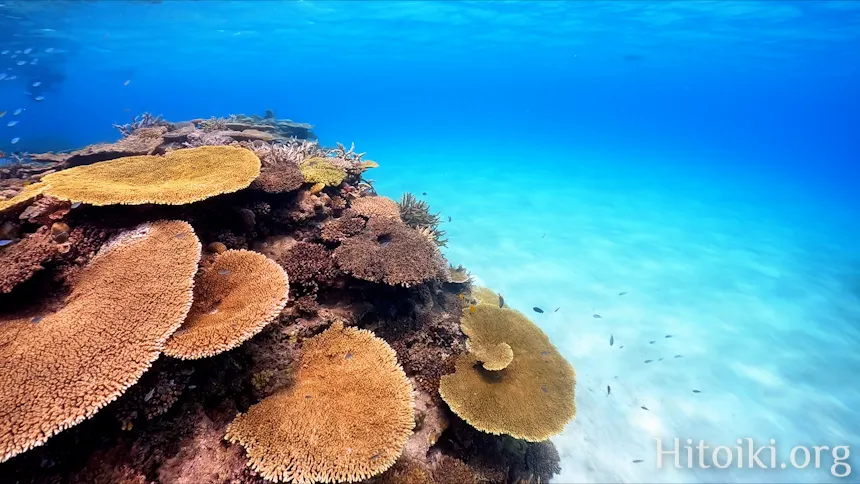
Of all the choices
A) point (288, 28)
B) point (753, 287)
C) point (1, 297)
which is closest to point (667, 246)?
point (753, 287)

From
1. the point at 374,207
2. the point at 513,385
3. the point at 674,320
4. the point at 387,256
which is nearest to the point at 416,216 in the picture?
the point at 374,207

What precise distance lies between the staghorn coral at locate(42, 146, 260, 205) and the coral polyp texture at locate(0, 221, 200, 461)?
0.57 meters

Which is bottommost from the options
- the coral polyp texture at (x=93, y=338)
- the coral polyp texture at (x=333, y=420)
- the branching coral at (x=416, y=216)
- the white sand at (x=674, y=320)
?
the white sand at (x=674, y=320)

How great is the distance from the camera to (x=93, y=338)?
2.79 meters

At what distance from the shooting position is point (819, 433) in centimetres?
908

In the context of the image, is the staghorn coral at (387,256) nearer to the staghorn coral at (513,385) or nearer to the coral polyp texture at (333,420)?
the coral polyp texture at (333,420)

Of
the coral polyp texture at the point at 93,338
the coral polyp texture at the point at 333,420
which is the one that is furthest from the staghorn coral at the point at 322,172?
the coral polyp texture at the point at 333,420

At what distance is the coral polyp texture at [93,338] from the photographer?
7.92 ft

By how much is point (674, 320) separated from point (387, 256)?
12482 mm

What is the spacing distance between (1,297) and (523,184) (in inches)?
1160

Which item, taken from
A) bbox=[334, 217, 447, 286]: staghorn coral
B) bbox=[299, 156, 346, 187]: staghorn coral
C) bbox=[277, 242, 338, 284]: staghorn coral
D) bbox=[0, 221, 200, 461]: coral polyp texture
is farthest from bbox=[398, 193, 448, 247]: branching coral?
bbox=[0, 221, 200, 461]: coral polyp texture

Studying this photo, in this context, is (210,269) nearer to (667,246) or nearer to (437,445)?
(437,445)

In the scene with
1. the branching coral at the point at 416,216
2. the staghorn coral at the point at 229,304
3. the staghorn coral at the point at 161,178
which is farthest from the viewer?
the branching coral at the point at 416,216

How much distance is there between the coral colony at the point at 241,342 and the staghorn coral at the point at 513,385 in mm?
24
